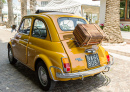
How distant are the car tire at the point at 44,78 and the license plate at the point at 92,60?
939 millimetres

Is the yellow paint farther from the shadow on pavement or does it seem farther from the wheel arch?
the shadow on pavement

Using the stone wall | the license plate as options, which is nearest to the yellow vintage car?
the license plate

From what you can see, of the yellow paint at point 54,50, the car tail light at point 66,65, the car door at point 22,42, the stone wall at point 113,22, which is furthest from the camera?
the stone wall at point 113,22

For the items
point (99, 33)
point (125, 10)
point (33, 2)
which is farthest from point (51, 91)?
point (33, 2)

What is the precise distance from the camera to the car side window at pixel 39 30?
412cm

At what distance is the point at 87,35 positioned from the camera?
3.42 meters

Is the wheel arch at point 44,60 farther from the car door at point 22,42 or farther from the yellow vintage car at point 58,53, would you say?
the car door at point 22,42

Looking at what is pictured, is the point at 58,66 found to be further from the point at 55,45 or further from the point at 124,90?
the point at 124,90

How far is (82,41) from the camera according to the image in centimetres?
351

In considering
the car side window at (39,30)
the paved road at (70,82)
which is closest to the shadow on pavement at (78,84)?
the paved road at (70,82)

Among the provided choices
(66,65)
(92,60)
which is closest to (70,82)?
(92,60)

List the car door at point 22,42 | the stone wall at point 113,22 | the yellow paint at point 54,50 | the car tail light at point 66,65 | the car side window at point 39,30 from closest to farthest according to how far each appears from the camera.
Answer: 1. the car tail light at point 66,65
2. the yellow paint at point 54,50
3. the car side window at point 39,30
4. the car door at point 22,42
5. the stone wall at point 113,22

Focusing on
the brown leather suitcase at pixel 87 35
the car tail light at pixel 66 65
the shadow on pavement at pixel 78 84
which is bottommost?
the shadow on pavement at pixel 78 84

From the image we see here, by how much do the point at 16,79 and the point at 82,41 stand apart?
2.42 metres
